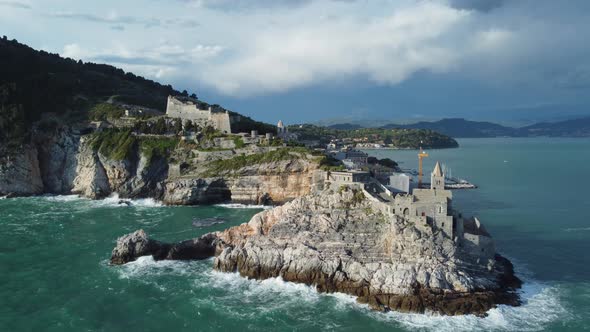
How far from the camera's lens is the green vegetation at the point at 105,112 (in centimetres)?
8012

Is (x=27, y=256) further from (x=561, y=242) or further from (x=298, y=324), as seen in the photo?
(x=561, y=242)

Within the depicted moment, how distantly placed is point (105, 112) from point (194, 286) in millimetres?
56801

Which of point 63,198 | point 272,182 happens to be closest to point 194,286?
point 272,182

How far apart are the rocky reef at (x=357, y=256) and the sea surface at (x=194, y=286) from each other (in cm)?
98

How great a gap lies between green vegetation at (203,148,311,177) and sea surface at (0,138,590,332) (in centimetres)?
943

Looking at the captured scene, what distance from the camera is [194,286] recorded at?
111 ft

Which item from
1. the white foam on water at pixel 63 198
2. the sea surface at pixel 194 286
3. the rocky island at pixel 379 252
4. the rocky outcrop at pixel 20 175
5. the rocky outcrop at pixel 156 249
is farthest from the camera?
the rocky outcrop at pixel 20 175

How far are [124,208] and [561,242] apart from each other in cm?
4885

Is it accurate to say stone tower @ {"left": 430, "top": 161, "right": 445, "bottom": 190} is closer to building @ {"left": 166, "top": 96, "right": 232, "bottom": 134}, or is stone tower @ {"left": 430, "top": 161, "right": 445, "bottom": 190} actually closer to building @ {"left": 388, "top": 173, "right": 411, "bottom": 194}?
building @ {"left": 388, "top": 173, "right": 411, "bottom": 194}

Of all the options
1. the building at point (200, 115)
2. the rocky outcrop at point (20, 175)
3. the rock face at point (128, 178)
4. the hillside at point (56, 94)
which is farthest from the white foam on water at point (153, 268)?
the hillside at point (56, 94)

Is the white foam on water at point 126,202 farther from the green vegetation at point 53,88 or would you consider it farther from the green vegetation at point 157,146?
the green vegetation at point 53,88

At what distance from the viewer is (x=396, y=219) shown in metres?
33.8

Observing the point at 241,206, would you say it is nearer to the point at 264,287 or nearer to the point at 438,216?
the point at 264,287

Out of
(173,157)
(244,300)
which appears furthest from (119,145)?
(244,300)
